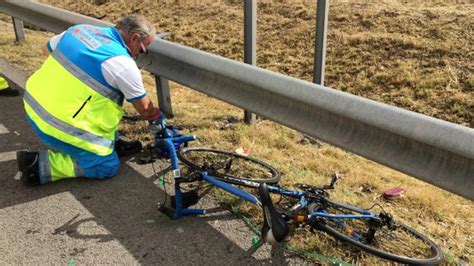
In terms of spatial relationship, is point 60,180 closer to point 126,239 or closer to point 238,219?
point 126,239

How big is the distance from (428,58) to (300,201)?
197 inches

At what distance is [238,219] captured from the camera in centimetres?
340

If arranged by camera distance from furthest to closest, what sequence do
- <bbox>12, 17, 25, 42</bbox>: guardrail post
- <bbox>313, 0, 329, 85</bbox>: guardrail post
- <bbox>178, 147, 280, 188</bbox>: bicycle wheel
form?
<bbox>12, 17, 25, 42</bbox>: guardrail post, <bbox>313, 0, 329, 85</bbox>: guardrail post, <bbox>178, 147, 280, 188</bbox>: bicycle wheel

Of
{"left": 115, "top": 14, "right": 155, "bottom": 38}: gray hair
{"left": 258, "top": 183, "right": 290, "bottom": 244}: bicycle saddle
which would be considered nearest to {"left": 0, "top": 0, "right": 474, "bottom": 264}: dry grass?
{"left": 258, "top": 183, "right": 290, "bottom": 244}: bicycle saddle

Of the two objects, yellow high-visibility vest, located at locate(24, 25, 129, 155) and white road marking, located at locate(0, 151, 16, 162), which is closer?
yellow high-visibility vest, located at locate(24, 25, 129, 155)

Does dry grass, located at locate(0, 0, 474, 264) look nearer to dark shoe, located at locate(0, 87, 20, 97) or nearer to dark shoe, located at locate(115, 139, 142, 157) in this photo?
dark shoe, located at locate(115, 139, 142, 157)

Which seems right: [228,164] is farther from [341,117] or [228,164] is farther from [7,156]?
[7,156]

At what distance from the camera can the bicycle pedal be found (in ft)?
11.2

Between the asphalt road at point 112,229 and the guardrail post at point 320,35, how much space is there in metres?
1.89

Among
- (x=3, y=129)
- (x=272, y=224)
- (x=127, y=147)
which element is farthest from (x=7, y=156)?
(x=272, y=224)

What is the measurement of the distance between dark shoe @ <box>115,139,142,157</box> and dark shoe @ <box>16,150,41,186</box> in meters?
0.73

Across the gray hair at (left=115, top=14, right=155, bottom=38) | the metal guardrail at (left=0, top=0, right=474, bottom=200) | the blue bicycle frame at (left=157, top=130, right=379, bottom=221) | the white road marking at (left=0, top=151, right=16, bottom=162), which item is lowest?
the white road marking at (left=0, top=151, right=16, bottom=162)

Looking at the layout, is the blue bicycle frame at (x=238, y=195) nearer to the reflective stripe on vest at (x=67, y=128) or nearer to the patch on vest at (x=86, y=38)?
the reflective stripe on vest at (x=67, y=128)

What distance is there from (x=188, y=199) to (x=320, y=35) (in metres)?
2.18
